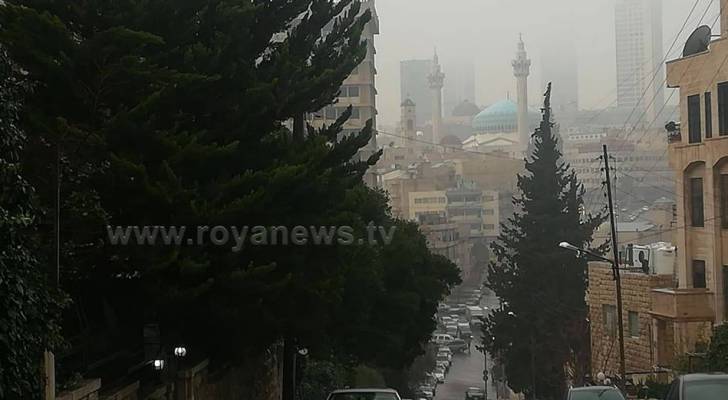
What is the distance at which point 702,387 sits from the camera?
1155cm

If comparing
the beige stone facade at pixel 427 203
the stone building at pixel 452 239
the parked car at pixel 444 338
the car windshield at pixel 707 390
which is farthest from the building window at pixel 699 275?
the beige stone facade at pixel 427 203

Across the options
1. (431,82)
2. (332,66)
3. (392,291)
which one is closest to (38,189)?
(332,66)

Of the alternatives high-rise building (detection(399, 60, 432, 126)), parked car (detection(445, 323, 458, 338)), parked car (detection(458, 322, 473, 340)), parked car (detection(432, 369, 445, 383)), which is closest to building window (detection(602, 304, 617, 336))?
parked car (detection(432, 369, 445, 383))

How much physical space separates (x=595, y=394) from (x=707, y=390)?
589cm

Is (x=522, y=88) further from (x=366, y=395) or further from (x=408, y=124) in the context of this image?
(x=366, y=395)

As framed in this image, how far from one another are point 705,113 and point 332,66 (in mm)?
13577

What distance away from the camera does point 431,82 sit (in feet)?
383

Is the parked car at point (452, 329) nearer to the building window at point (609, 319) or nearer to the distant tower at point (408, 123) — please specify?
the building window at point (609, 319)

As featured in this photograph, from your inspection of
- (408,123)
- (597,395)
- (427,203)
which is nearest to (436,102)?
(408,123)

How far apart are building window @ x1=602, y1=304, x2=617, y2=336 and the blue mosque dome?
91550 mm

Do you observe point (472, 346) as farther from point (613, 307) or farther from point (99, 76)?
point (99, 76)

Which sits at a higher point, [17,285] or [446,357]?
[17,285]

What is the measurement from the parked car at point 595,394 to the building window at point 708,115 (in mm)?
12797

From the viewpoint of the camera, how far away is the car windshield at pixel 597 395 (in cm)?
1706
